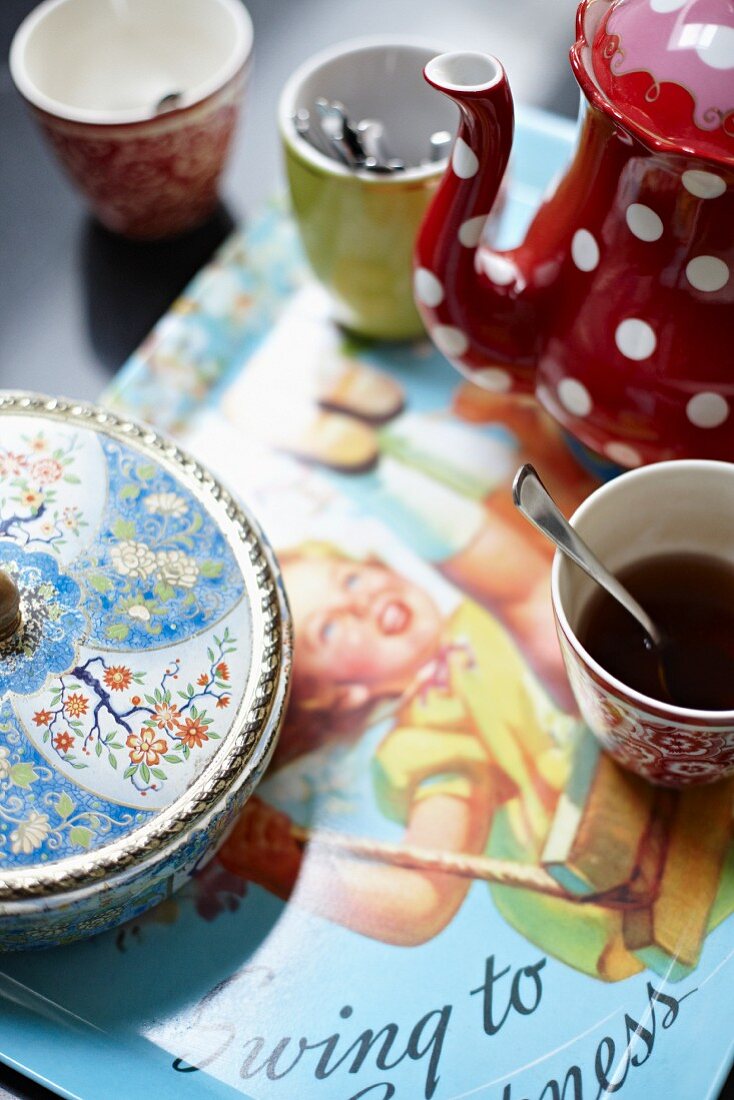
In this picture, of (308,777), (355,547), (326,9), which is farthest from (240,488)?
(326,9)

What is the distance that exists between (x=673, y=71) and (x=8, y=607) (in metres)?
0.34

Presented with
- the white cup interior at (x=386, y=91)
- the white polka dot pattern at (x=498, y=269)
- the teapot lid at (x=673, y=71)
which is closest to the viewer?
the teapot lid at (x=673, y=71)

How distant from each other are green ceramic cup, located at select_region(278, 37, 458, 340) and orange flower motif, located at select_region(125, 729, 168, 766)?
0.32 metres

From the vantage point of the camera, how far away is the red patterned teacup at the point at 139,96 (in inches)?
27.2

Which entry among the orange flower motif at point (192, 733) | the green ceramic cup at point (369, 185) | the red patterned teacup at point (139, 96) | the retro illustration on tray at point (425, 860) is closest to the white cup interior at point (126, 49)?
the red patterned teacup at point (139, 96)

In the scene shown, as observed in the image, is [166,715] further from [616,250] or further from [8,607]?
[616,250]

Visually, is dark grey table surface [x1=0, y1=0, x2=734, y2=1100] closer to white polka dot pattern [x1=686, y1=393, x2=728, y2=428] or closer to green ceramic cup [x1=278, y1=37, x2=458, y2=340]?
green ceramic cup [x1=278, y1=37, x2=458, y2=340]

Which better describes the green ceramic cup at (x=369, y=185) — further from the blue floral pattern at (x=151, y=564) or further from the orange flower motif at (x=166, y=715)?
the orange flower motif at (x=166, y=715)

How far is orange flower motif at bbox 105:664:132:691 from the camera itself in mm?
478

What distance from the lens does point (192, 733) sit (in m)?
0.47

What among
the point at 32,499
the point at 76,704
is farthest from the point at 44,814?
the point at 32,499

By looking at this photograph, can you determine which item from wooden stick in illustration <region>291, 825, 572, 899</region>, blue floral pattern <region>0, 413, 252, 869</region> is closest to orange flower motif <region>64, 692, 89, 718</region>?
blue floral pattern <region>0, 413, 252, 869</region>

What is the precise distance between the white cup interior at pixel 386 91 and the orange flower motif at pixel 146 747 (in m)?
0.37

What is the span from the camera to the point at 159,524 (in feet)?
1.72
